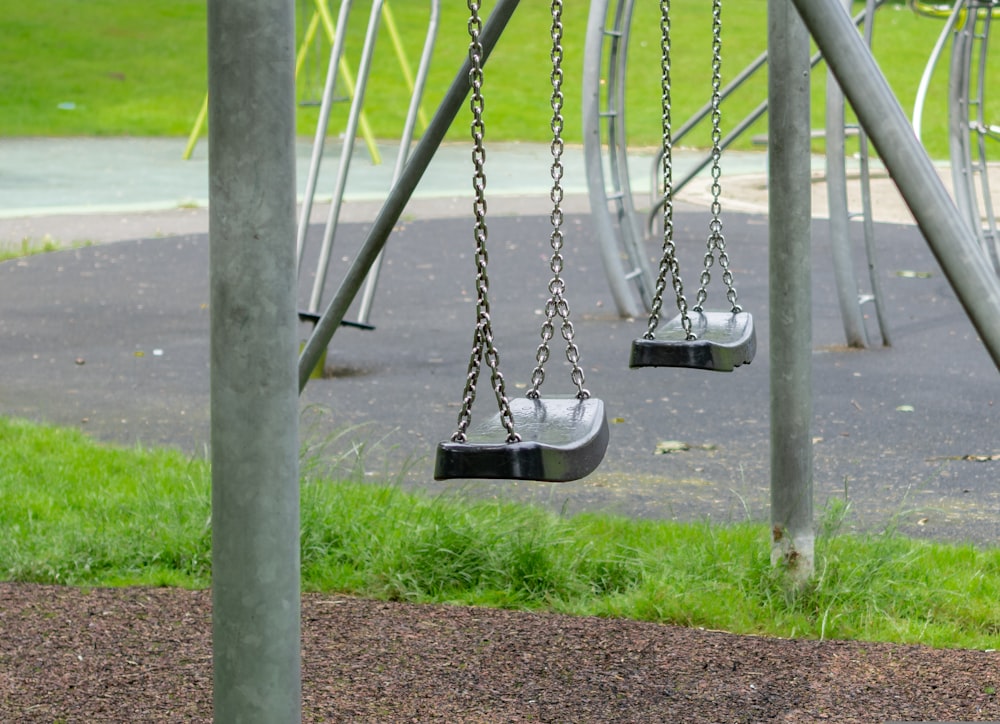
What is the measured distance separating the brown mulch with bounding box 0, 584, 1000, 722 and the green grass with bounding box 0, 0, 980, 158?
14.7 metres

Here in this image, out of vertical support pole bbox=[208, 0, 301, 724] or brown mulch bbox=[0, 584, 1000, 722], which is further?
brown mulch bbox=[0, 584, 1000, 722]

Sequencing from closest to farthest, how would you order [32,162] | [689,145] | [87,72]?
[32,162] → [689,145] → [87,72]

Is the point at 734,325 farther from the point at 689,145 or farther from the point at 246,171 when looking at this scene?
the point at 689,145

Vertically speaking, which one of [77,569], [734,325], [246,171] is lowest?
[77,569]

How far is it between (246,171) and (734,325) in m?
1.88

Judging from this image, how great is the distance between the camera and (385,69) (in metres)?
25.4

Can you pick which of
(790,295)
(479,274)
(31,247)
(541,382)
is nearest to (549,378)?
(790,295)

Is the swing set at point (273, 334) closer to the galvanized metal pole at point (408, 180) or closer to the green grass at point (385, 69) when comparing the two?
the galvanized metal pole at point (408, 180)

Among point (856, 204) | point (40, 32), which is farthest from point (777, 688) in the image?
point (40, 32)

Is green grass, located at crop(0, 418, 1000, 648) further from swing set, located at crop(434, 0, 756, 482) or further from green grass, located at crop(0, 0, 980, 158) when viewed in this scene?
green grass, located at crop(0, 0, 980, 158)

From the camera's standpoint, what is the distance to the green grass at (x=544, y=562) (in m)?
3.62

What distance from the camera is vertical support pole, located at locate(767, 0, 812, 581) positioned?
3.70 metres

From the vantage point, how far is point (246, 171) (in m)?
1.92

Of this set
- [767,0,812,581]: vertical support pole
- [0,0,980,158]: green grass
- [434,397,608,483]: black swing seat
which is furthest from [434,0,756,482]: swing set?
[0,0,980,158]: green grass
